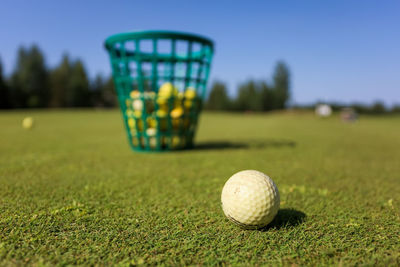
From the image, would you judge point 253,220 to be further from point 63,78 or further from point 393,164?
point 63,78

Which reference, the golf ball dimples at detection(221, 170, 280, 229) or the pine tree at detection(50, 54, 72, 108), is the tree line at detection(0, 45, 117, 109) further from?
the golf ball dimples at detection(221, 170, 280, 229)

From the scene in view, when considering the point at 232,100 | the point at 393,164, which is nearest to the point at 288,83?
the point at 232,100

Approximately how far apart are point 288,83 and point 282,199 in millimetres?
60349

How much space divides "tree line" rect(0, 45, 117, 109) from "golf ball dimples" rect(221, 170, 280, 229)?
4496 cm

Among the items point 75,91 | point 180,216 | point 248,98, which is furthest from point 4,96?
point 180,216

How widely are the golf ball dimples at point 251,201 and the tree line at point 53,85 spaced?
44958 millimetres

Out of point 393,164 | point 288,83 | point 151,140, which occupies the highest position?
point 288,83

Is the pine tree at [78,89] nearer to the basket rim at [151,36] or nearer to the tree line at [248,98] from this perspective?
the tree line at [248,98]

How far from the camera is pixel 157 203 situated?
223cm

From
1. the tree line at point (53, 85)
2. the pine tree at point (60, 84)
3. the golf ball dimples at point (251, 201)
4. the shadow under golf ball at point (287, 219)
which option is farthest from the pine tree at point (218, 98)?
the golf ball dimples at point (251, 201)

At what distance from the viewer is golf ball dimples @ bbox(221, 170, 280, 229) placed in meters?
1.73

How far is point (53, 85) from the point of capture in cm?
4728

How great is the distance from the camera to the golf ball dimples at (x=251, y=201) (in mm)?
1733

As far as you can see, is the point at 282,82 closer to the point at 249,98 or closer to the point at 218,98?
the point at 249,98
